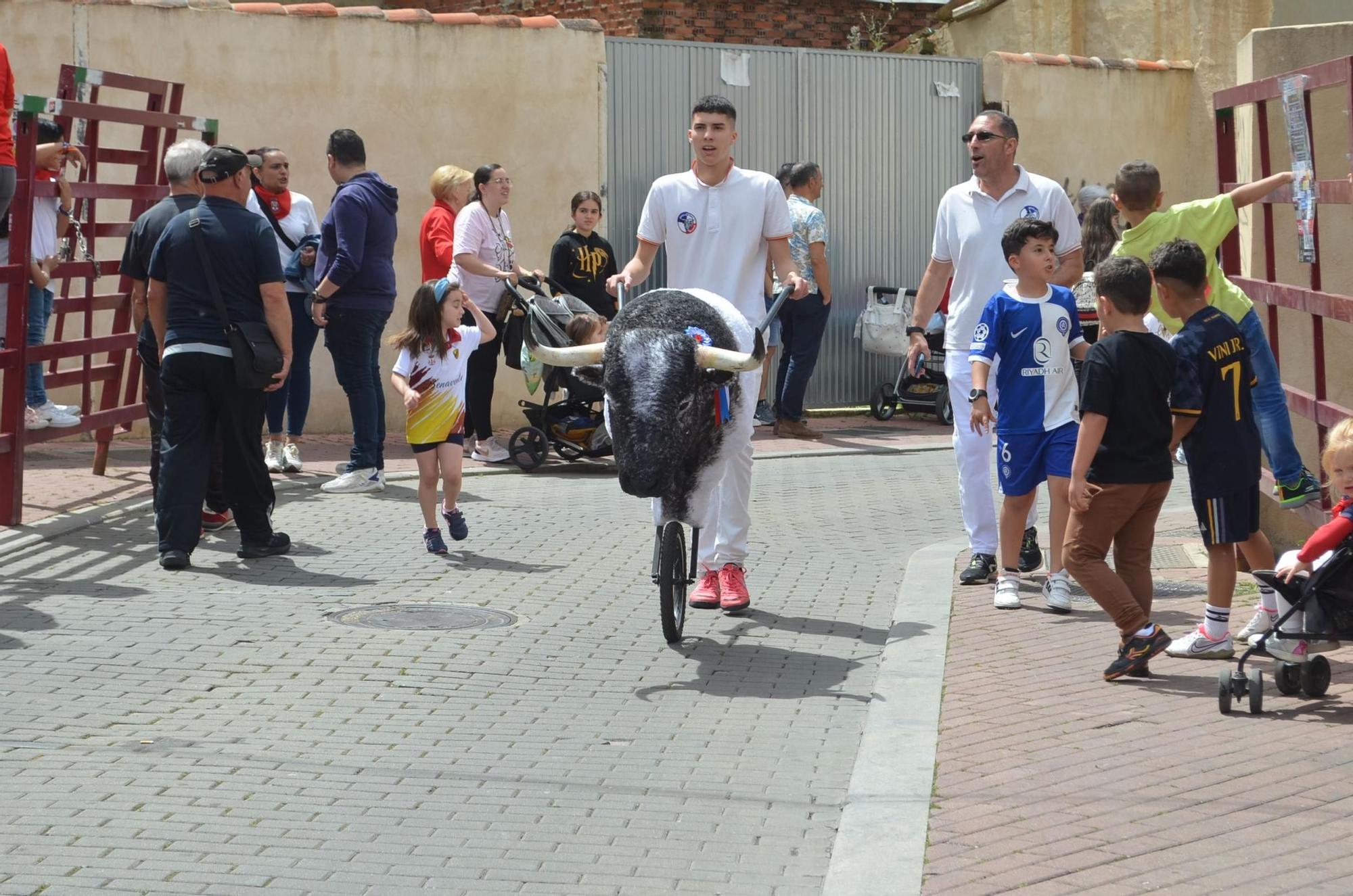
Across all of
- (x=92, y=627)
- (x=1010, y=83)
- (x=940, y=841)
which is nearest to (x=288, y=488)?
(x=92, y=627)

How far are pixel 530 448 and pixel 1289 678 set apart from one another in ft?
24.9

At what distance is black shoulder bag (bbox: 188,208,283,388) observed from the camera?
356 inches

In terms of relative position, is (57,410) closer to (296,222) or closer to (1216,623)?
(296,222)

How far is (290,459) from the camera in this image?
12.6 m

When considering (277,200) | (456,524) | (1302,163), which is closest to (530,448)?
A: (277,200)

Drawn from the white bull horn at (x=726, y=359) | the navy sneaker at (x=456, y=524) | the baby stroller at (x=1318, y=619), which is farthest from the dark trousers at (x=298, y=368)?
the baby stroller at (x=1318, y=619)

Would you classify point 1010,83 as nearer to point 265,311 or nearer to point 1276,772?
point 265,311

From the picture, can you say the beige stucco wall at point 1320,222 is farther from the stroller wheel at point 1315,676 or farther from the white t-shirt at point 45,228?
the white t-shirt at point 45,228

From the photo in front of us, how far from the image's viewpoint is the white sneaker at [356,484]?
38.9ft

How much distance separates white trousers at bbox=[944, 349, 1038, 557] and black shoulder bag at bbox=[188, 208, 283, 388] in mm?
3423

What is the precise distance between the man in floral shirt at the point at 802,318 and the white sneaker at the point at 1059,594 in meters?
6.71

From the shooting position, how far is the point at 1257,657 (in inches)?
279

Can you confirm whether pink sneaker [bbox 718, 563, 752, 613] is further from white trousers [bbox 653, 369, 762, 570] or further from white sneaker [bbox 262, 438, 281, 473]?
white sneaker [bbox 262, 438, 281, 473]

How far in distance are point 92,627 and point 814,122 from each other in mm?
10929
